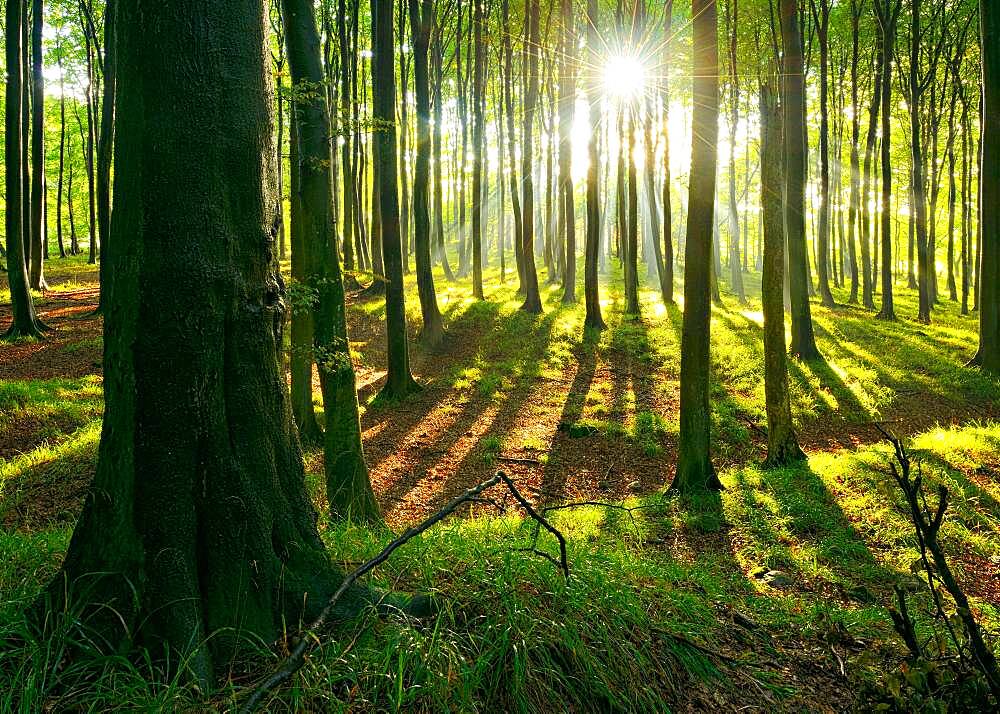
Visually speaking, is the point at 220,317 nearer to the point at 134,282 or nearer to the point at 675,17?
the point at 134,282

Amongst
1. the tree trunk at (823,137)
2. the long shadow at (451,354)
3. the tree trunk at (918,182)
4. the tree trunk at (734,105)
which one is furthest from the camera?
the tree trunk at (918,182)

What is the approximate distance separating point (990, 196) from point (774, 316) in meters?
7.04

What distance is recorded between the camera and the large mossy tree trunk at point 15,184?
1331 centimetres

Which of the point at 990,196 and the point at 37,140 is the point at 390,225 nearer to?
the point at 990,196

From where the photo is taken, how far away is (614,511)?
7.62m

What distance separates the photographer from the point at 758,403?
11.8 meters

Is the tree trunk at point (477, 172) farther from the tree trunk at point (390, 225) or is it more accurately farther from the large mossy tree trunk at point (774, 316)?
the large mossy tree trunk at point (774, 316)

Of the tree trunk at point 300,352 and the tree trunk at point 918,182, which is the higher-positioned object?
the tree trunk at point 918,182

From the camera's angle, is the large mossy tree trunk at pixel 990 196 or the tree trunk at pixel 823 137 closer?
the large mossy tree trunk at pixel 990 196

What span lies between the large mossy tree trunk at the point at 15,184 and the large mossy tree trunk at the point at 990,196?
18.5 m

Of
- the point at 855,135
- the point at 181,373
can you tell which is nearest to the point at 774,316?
the point at 181,373

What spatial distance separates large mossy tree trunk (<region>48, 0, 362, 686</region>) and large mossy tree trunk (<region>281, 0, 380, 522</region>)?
3.69 m

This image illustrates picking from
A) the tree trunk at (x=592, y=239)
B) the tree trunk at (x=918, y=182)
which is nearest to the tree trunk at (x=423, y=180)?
the tree trunk at (x=592, y=239)

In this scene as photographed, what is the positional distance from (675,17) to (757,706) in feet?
88.6
